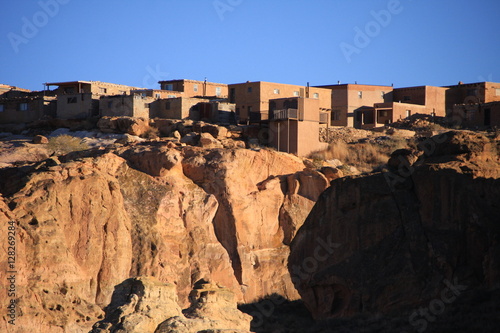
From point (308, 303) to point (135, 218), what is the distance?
1036 centimetres

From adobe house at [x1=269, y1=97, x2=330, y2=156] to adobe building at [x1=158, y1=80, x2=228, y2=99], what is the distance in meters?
14.5

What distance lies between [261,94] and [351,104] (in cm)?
897

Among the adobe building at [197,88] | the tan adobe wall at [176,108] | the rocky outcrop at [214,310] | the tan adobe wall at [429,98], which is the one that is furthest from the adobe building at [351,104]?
the rocky outcrop at [214,310]

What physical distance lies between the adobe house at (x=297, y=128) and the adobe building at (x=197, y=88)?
14528mm

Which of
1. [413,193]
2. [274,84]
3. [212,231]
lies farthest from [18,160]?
[413,193]

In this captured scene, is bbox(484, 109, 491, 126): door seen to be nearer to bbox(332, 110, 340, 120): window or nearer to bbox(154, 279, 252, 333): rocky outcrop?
bbox(332, 110, 340, 120): window

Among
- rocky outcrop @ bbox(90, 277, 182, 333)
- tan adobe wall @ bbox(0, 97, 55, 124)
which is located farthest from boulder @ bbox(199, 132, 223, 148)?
rocky outcrop @ bbox(90, 277, 182, 333)

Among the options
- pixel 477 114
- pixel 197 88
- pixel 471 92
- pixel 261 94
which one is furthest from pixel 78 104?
pixel 471 92

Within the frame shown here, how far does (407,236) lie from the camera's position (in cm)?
2652

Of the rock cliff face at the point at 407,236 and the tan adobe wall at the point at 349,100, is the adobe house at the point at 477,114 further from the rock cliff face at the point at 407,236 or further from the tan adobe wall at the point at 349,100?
the rock cliff face at the point at 407,236

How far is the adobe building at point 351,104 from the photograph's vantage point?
2468 inches

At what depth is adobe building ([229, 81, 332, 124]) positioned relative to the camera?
187ft

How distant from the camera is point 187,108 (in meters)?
56.8

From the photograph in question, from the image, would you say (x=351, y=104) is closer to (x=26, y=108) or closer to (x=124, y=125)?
(x=124, y=125)
